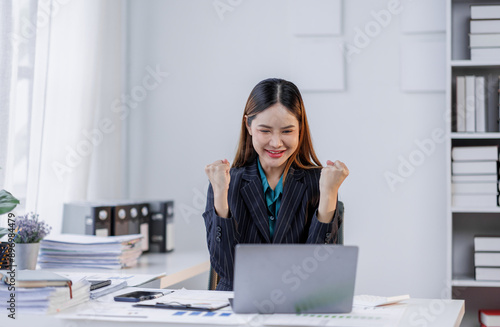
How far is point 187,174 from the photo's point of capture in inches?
126

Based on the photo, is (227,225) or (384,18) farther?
(384,18)

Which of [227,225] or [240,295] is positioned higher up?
[227,225]

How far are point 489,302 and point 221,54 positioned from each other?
6.08 feet

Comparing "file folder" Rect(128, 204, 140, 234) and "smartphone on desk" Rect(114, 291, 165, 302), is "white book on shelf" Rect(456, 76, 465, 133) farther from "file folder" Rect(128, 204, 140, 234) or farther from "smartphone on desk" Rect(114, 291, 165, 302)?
"smartphone on desk" Rect(114, 291, 165, 302)

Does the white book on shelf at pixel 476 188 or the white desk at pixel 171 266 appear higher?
the white book on shelf at pixel 476 188

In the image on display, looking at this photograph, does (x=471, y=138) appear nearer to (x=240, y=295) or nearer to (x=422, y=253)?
(x=422, y=253)

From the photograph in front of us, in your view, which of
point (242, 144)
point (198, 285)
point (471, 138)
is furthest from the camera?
point (198, 285)

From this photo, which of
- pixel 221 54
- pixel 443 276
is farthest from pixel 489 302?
pixel 221 54

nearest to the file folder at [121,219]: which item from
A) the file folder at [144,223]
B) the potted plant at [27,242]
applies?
the file folder at [144,223]

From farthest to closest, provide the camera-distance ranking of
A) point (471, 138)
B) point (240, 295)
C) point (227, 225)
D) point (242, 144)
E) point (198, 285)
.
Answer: point (198, 285) < point (471, 138) < point (242, 144) < point (227, 225) < point (240, 295)

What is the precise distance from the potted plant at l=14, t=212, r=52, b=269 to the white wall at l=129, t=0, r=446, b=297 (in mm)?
1161

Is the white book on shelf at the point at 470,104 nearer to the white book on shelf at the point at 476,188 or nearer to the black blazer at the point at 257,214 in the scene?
the white book on shelf at the point at 476,188

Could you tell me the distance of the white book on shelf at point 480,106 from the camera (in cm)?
266

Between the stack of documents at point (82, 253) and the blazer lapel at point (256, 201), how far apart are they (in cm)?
65
